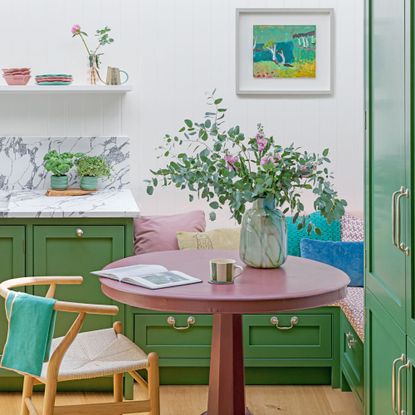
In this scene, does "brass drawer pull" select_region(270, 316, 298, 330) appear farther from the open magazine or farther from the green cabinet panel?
the green cabinet panel

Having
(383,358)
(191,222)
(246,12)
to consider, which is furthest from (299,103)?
(383,358)

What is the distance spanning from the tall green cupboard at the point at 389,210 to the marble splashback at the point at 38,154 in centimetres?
208

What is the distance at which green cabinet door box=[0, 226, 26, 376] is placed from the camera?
153 inches

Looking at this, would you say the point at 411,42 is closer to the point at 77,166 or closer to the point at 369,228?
the point at 369,228

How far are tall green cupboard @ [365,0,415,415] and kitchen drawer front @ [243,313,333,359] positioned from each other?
969 mm

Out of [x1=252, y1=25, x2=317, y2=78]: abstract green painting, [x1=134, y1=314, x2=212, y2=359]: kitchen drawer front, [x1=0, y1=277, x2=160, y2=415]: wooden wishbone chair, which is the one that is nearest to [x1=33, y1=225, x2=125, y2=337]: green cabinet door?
[x1=134, y1=314, x2=212, y2=359]: kitchen drawer front

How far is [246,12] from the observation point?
4762mm

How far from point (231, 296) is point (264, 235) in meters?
0.49

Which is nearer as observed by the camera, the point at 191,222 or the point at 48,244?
the point at 48,244

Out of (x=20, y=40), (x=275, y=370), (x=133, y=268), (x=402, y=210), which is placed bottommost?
(x=275, y=370)

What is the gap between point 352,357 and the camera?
3781 millimetres

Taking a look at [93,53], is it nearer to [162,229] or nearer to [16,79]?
[16,79]

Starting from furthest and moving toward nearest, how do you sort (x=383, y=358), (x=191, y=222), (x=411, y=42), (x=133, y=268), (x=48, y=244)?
(x=191, y=222) < (x=48, y=244) < (x=133, y=268) < (x=383, y=358) < (x=411, y=42)

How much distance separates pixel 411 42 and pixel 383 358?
108 cm
